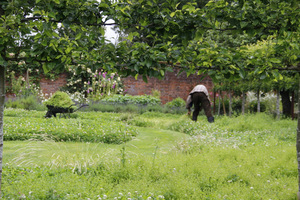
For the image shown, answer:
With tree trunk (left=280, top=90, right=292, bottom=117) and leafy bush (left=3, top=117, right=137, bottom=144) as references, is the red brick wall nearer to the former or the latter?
tree trunk (left=280, top=90, right=292, bottom=117)

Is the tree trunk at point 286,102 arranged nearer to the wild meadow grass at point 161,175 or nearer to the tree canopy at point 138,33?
the wild meadow grass at point 161,175

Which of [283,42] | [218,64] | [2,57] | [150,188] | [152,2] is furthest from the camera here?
[150,188]

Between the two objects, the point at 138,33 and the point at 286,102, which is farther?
the point at 286,102

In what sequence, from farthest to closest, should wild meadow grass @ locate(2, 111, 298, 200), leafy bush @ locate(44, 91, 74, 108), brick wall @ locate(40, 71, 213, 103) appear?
brick wall @ locate(40, 71, 213, 103)
leafy bush @ locate(44, 91, 74, 108)
wild meadow grass @ locate(2, 111, 298, 200)

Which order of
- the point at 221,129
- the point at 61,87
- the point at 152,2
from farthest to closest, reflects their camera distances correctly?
the point at 61,87, the point at 221,129, the point at 152,2

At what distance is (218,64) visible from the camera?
331cm

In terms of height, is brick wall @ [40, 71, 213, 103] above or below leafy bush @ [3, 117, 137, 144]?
above

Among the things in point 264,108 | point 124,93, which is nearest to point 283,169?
point 264,108

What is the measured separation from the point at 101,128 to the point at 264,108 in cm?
1026

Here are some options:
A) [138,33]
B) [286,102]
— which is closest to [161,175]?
[138,33]

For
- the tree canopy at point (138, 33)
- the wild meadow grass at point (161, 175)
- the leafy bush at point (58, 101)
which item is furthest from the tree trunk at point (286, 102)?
the tree canopy at point (138, 33)

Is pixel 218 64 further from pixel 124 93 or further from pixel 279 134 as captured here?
pixel 124 93

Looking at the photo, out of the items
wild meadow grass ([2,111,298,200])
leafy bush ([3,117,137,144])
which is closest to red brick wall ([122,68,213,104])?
leafy bush ([3,117,137,144])

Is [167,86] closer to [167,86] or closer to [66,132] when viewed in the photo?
[167,86]
